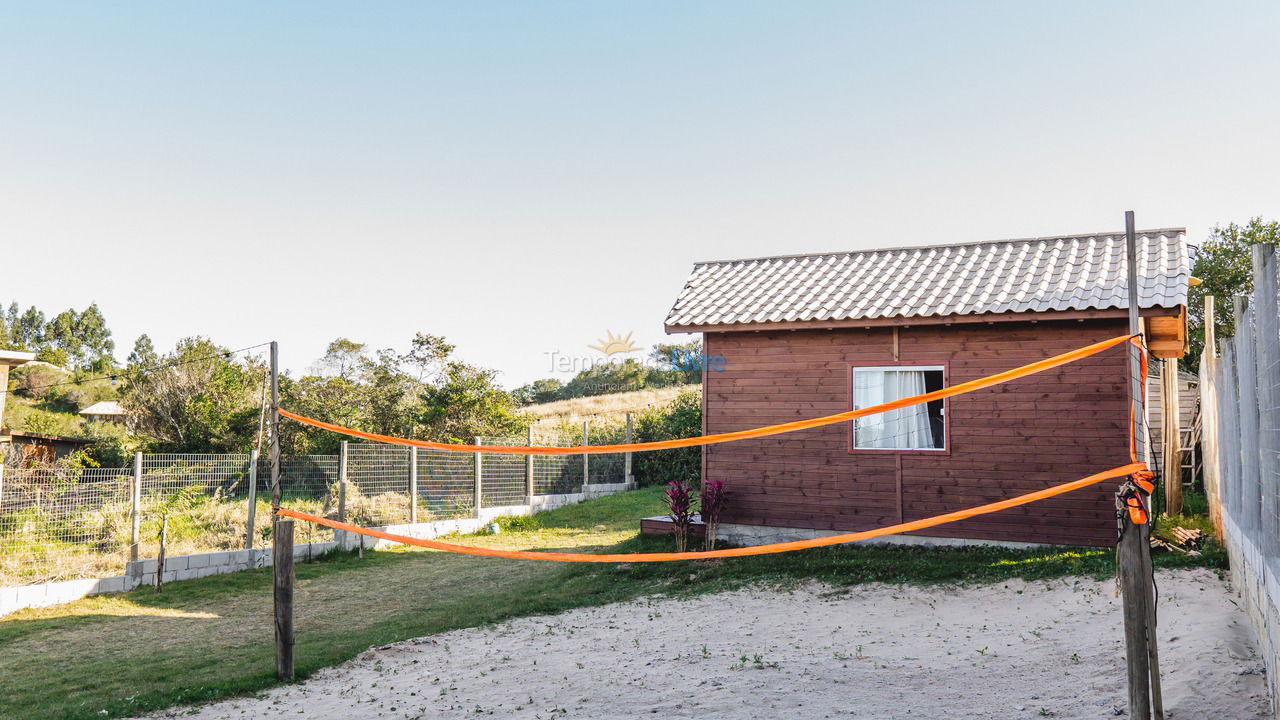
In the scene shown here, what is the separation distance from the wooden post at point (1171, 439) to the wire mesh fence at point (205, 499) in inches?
426

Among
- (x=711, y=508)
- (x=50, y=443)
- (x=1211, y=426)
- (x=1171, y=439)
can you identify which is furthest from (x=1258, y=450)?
(x=50, y=443)

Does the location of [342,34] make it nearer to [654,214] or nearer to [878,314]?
[654,214]

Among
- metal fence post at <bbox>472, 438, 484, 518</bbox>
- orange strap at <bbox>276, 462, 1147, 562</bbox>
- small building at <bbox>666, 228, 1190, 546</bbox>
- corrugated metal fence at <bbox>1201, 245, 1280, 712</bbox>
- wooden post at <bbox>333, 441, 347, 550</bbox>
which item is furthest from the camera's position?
metal fence post at <bbox>472, 438, 484, 518</bbox>

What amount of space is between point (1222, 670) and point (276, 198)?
22.0 m

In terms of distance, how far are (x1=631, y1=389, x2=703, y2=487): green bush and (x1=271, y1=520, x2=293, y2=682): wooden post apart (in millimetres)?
12997

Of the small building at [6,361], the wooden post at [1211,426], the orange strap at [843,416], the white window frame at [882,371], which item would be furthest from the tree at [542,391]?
the orange strap at [843,416]

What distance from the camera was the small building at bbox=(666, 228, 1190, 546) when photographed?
355 inches

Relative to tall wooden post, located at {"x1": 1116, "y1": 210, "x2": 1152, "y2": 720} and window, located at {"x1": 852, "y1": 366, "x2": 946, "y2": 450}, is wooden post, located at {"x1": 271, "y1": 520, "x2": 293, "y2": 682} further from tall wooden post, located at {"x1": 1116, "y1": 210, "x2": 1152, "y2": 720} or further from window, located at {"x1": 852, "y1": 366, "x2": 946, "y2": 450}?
window, located at {"x1": 852, "y1": 366, "x2": 946, "y2": 450}

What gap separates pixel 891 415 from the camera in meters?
9.98

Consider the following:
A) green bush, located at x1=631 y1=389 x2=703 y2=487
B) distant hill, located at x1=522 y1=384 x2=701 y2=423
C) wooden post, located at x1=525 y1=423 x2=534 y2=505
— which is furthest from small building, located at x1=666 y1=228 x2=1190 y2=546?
distant hill, located at x1=522 y1=384 x2=701 y2=423

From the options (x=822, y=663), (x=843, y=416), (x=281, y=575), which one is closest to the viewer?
(x=843, y=416)

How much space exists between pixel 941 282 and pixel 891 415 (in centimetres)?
192

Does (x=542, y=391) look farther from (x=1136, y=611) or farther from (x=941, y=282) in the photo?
(x=1136, y=611)
